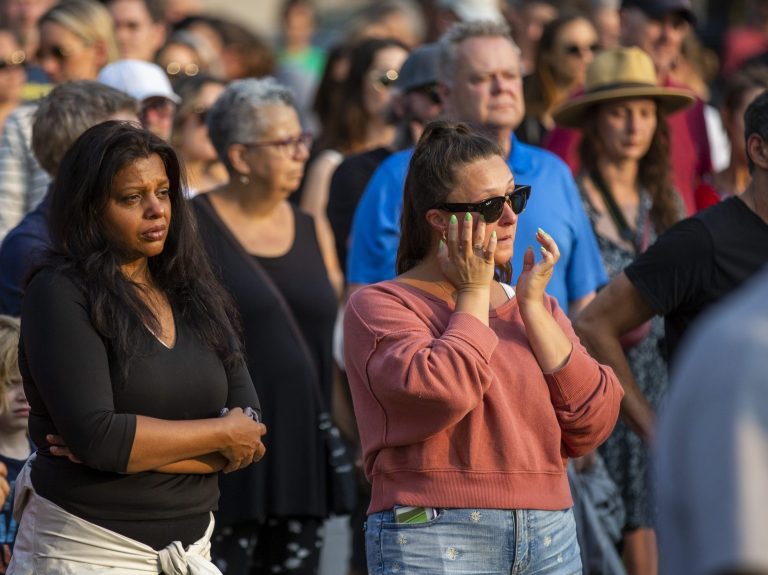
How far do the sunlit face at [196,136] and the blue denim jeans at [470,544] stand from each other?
148 inches

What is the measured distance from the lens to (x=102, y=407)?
12.0 feet

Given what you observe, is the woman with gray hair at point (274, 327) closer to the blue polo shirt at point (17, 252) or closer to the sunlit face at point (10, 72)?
the blue polo shirt at point (17, 252)

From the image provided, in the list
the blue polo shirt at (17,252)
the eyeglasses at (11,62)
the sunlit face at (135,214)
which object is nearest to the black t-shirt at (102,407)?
the sunlit face at (135,214)

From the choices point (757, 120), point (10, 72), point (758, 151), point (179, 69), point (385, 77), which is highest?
point (179, 69)

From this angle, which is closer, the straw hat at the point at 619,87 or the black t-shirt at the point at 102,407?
the black t-shirt at the point at 102,407

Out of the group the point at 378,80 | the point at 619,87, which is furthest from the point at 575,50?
the point at 619,87

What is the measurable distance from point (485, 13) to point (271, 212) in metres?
4.83

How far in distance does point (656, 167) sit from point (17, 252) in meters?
3.02

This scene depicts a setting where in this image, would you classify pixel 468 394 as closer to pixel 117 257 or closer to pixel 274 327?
pixel 117 257

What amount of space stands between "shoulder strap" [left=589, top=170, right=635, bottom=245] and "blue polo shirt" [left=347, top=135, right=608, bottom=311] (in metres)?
0.71

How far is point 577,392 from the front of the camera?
12.5ft

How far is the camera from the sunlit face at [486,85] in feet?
18.8

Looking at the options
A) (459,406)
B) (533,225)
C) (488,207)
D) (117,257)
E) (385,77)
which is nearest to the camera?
(459,406)

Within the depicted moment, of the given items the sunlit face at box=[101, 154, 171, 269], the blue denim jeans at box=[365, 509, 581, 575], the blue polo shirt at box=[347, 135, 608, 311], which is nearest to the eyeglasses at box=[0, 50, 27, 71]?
the blue polo shirt at box=[347, 135, 608, 311]
